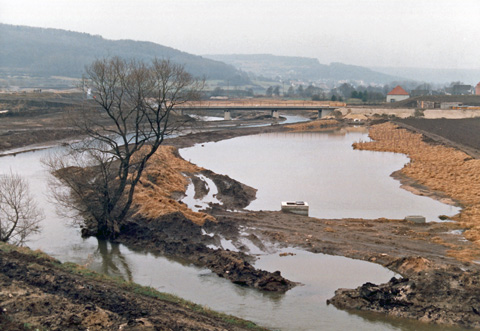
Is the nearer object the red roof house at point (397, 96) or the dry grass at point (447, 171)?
the dry grass at point (447, 171)

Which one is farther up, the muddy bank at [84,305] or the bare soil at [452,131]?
the bare soil at [452,131]

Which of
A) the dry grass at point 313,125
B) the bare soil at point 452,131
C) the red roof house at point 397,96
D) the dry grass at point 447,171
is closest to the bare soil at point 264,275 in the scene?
the dry grass at point 447,171

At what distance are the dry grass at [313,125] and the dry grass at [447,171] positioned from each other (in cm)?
1898

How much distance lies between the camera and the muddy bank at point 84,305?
11.9 metres

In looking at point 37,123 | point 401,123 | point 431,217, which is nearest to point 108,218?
point 431,217

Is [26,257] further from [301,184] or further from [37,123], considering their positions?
[37,123]

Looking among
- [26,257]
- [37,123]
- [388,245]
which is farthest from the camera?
[37,123]

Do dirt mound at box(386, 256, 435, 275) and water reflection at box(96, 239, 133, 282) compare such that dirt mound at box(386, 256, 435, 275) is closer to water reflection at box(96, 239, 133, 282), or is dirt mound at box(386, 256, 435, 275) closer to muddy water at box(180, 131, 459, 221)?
muddy water at box(180, 131, 459, 221)

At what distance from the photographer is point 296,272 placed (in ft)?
58.9

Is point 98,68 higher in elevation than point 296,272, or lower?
higher

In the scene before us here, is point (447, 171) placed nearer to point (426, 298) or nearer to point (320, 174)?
point (320, 174)

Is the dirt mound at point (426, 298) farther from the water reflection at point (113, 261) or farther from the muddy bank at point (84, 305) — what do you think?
the water reflection at point (113, 261)

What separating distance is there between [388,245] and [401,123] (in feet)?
196

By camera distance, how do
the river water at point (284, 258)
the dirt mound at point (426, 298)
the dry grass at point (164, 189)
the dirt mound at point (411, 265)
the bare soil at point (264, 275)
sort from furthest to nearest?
the dry grass at point (164, 189) → the dirt mound at point (411, 265) → the river water at point (284, 258) → the dirt mound at point (426, 298) → the bare soil at point (264, 275)
